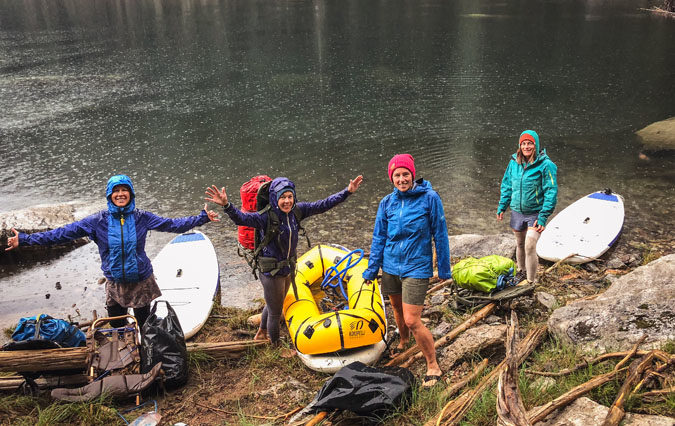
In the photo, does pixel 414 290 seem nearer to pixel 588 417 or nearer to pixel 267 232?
pixel 267 232

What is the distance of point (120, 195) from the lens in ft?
→ 15.5

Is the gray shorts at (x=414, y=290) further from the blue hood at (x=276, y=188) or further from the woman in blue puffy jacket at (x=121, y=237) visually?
the woman in blue puffy jacket at (x=121, y=237)

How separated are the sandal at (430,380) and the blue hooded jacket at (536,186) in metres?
2.55

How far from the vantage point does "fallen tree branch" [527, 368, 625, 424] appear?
3.14m

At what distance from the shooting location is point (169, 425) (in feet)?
13.6

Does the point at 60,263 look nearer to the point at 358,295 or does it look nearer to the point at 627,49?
the point at 358,295

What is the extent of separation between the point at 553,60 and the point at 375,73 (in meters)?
9.51

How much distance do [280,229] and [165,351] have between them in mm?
1559

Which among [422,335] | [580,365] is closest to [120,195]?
[422,335]

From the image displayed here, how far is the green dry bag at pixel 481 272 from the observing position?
543cm

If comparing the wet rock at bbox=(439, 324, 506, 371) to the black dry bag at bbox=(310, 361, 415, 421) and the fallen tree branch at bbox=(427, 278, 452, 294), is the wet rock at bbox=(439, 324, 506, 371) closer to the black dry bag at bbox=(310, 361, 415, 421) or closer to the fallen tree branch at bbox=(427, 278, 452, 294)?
the black dry bag at bbox=(310, 361, 415, 421)

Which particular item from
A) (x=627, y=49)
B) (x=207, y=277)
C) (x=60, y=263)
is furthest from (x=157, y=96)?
(x=627, y=49)

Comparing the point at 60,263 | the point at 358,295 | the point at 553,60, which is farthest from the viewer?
the point at 553,60

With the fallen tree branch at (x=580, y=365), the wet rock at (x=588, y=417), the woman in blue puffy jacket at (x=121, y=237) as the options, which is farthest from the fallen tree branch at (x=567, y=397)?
the woman in blue puffy jacket at (x=121, y=237)
